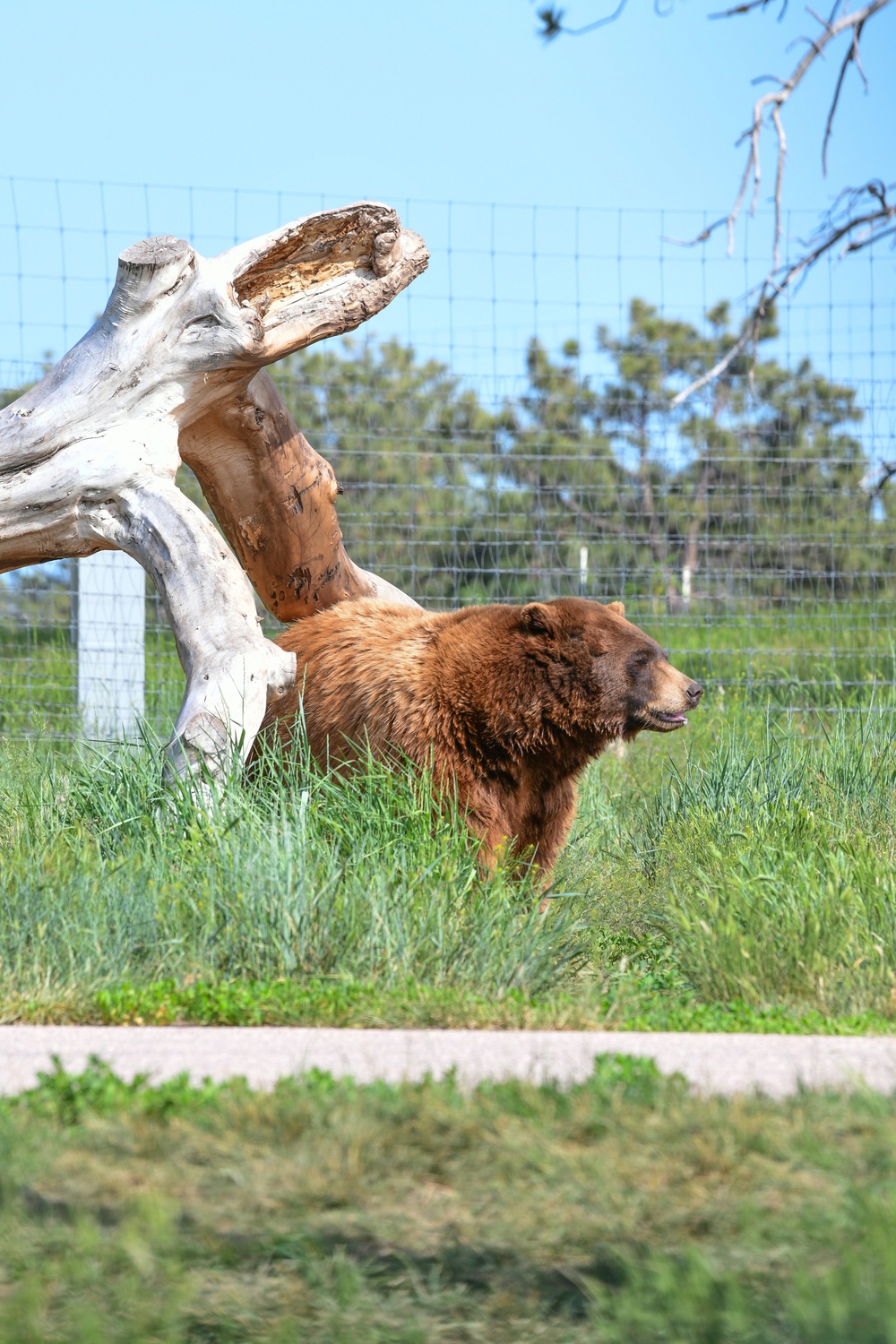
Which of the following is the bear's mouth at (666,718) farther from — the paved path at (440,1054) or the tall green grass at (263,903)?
the paved path at (440,1054)

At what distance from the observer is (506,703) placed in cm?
502

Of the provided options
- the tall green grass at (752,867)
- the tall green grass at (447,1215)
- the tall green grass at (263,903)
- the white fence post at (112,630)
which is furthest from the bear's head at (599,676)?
the white fence post at (112,630)

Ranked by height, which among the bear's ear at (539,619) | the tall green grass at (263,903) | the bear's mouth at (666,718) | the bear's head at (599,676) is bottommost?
the tall green grass at (263,903)

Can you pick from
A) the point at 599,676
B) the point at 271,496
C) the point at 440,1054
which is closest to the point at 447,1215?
the point at 440,1054

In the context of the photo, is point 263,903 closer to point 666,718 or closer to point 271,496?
point 666,718

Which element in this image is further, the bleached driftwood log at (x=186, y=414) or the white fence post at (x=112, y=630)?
the white fence post at (x=112, y=630)

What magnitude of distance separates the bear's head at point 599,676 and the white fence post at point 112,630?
4156mm

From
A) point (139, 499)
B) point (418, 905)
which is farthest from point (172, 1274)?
point (139, 499)

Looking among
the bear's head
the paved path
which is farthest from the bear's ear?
the paved path

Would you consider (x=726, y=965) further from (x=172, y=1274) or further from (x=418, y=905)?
(x=172, y=1274)

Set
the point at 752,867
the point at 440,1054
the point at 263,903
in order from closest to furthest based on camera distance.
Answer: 1. the point at 440,1054
2. the point at 263,903
3. the point at 752,867

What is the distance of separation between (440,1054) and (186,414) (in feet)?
10.9

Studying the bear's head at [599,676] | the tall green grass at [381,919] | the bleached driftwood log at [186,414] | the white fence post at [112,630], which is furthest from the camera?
the white fence post at [112,630]

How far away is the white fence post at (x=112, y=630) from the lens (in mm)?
8625
